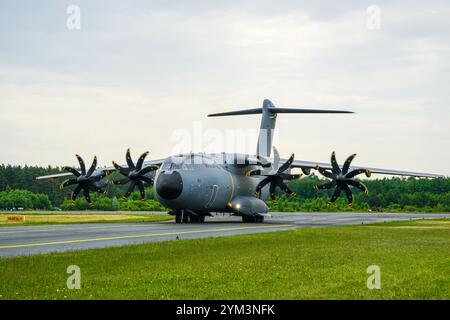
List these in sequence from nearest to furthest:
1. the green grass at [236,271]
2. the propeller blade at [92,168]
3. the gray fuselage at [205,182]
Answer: the green grass at [236,271] < the gray fuselage at [205,182] < the propeller blade at [92,168]

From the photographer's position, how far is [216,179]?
4253 cm

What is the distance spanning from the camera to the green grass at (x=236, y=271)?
11969 mm

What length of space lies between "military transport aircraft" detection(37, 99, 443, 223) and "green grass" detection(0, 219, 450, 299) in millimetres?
16538

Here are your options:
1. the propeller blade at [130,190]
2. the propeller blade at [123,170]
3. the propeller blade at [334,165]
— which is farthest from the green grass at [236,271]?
the propeller blade at [123,170]

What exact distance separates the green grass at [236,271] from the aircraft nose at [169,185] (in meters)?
15.4

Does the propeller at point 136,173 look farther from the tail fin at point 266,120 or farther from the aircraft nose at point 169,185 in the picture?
the tail fin at point 266,120

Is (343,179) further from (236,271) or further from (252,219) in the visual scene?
(236,271)

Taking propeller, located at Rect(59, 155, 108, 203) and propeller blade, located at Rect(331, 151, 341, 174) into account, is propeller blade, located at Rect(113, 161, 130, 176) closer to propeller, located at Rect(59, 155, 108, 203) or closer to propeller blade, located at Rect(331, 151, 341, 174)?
propeller, located at Rect(59, 155, 108, 203)

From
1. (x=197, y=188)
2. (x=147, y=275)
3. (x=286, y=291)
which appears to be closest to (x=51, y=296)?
(x=147, y=275)
